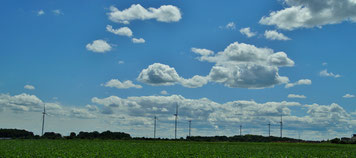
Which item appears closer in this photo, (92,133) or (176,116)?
(92,133)

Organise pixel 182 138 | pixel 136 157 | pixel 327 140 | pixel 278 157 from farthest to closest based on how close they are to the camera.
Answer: pixel 182 138
pixel 327 140
pixel 278 157
pixel 136 157

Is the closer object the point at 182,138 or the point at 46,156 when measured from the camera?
the point at 46,156

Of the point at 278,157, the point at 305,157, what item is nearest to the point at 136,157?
the point at 278,157

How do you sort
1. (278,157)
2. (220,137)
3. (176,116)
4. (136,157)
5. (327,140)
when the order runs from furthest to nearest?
(176,116) → (220,137) → (327,140) → (278,157) → (136,157)

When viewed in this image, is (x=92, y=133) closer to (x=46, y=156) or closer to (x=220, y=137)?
(x=220, y=137)

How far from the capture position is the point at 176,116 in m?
196

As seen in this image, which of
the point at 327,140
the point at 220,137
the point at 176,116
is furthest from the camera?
the point at 176,116

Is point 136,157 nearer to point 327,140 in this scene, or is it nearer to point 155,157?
point 155,157

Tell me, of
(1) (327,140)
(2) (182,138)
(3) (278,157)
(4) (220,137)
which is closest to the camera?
(3) (278,157)

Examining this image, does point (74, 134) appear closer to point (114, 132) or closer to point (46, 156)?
point (114, 132)

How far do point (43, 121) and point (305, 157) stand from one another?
142632 millimetres

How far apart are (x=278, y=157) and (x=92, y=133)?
13116cm

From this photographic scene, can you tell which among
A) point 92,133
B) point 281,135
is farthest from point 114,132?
point 281,135

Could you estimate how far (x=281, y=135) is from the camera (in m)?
200
